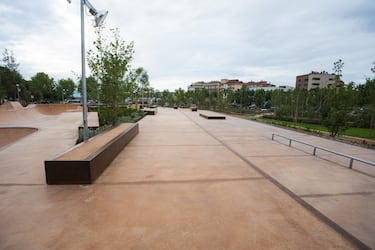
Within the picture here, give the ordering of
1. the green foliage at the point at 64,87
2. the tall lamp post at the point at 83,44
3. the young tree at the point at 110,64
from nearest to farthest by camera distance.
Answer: the tall lamp post at the point at 83,44 < the young tree at the point at 110,64 < the green foliage at the point at 64,87

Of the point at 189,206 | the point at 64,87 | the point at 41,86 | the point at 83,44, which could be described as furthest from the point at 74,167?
the point at 64,87

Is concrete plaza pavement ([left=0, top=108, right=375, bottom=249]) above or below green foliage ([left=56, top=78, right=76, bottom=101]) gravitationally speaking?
below

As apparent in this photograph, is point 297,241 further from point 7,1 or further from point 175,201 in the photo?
point 7,1

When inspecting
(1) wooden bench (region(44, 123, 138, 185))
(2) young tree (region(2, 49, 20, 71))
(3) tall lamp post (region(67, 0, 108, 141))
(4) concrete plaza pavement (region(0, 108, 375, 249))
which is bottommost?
(4) concrete plaza pavement (region(0, 108, 375, 249))

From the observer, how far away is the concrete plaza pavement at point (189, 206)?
2.21 metres

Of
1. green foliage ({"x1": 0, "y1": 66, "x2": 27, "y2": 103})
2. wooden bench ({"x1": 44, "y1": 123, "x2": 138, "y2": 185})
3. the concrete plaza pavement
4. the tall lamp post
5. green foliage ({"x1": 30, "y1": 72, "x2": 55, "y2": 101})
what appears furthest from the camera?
green foliage ({"x1": 30, "y1": 72, "x2": 55, "y2": 101})

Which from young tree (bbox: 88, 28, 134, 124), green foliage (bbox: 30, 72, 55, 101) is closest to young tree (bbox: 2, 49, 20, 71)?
green foliage (bbox: 30, 72, 55, 101)

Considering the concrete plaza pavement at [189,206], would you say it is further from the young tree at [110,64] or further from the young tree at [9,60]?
the young tree at [9,60]

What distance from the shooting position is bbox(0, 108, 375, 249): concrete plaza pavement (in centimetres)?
221

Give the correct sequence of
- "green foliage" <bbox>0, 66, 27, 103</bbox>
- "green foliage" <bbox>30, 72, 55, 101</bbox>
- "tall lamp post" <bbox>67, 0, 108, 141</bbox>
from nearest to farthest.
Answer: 1. "tall lamp post" <bbox>67, 0, 108, 141</bbox>
2. "green foliage" <bbox>0, 66, 27, 103</bbox>
3. "green foliage" <bbox>30, 72, 55, 101</bbox>

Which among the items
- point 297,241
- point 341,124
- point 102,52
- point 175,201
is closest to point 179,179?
point 175,201

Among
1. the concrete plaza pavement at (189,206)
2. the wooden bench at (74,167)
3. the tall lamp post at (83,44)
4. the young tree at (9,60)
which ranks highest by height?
the young tree at (9,60)

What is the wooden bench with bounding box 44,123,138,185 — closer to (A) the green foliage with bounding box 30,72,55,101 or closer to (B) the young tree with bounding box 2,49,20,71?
(B) the young tree with bounding box 2,49,20,71

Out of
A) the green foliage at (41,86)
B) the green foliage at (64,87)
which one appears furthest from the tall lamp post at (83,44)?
the green foliage at (64,87)
